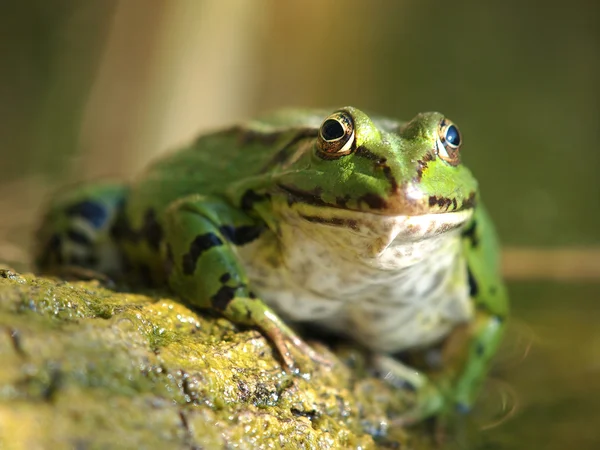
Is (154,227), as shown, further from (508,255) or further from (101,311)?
(508,255)

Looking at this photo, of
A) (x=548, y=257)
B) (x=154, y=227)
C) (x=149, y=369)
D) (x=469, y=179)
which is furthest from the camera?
(x=548, y=257)

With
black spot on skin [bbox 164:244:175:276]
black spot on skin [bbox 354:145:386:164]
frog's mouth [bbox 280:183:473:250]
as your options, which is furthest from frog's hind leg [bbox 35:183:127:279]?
black spot on skin [bbox 354:145:386:164]

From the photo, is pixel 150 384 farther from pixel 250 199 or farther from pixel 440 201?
pixel 440 201

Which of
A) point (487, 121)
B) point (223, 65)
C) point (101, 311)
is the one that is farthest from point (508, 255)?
point (223, 65)

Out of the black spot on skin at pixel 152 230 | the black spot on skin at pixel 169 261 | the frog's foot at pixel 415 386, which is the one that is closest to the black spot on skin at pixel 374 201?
the black spot on skin at pixel 169 261

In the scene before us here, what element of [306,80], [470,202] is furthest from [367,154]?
[306,80]

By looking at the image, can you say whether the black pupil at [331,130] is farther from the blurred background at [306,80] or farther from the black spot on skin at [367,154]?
the blurred background at [306,80]
